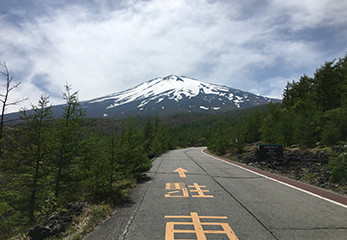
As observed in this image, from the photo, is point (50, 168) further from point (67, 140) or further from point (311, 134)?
point (311, 134)

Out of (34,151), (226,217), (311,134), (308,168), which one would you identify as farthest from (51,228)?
(311,134)

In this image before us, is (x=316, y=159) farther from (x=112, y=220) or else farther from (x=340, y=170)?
(x=112, y=220)

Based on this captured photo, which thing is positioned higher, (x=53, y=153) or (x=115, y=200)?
(x=53, y=153)

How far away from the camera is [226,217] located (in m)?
4.35

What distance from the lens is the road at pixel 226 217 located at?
11.7 feet

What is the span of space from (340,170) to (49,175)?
11.8m

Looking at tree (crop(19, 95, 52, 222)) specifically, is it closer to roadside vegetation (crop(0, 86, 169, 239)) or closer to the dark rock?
roadside vegetation (crop(0, 86, 169, 239))

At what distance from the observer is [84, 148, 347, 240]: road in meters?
3.58

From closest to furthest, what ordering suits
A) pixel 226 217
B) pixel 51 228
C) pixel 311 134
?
1. pixel 51 228
2. pixel 226 217
3. pixel 311 134

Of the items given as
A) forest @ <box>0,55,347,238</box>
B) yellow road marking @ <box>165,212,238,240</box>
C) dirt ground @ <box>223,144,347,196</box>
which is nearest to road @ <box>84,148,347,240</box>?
yellow road marking @ <box>165,212,238,240</box>

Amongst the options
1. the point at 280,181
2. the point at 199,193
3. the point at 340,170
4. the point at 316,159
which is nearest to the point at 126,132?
the point at 199,193

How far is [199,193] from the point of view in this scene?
643cm

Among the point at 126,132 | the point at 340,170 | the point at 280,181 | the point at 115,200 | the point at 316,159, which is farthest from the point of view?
the point at 316,159

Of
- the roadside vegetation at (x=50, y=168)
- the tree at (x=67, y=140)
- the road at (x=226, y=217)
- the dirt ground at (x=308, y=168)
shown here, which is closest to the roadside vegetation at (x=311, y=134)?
the dirt ground at (x=308, y=168)
